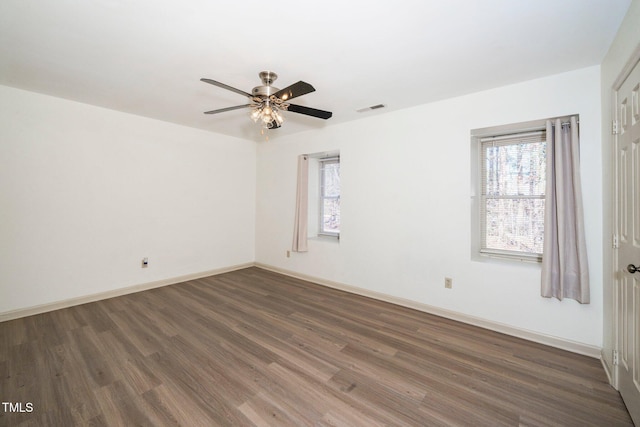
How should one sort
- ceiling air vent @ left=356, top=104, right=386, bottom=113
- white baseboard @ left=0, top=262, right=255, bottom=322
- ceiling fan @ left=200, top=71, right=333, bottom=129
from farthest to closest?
ceiling air vent @ left=356, top=104, right=386, bottom=113 → white baseboard @ left=0, top=262, right=255, bottom=322 → ceiling fan @ left=200, top=71, right=333, bottom=129

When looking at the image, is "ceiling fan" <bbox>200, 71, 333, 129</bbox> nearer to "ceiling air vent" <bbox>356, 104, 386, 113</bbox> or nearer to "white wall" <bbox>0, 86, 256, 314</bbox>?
"ceiling air vent" <bbox>356, 104, 386, 113</bbox>

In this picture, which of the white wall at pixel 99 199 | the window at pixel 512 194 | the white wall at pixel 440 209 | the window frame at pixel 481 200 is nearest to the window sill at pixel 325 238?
the white wall at pixel 440 209

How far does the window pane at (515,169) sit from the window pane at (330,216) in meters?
2.35

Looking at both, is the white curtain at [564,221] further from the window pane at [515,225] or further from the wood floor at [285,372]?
the wood floor at [285,372]

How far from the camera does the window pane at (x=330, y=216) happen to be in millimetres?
4711

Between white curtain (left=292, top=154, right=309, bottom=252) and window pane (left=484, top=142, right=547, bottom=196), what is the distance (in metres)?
2.66

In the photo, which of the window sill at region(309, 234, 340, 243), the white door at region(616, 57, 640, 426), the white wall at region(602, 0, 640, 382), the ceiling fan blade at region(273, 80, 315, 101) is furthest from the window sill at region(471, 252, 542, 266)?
the ceiling fan blade at region(273, 80, 315, 101)

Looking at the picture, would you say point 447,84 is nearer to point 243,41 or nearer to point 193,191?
point 243,41

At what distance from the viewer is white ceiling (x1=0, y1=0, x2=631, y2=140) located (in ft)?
5.51

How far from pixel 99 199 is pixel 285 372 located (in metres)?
3.43

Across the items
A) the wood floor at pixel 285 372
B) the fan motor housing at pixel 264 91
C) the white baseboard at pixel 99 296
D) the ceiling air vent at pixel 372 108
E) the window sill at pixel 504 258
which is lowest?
the wood floor at pixel 285 372

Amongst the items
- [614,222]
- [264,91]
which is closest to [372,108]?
[264,91]

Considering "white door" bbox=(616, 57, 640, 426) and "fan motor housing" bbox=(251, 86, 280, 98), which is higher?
"fan motor housing" bbox=(251, 86, 280, 98)

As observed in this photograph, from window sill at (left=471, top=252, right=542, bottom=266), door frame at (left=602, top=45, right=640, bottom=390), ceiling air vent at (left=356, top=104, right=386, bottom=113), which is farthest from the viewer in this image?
ceiling air vent at (left=356, top=104, right=386, bottom=113)
